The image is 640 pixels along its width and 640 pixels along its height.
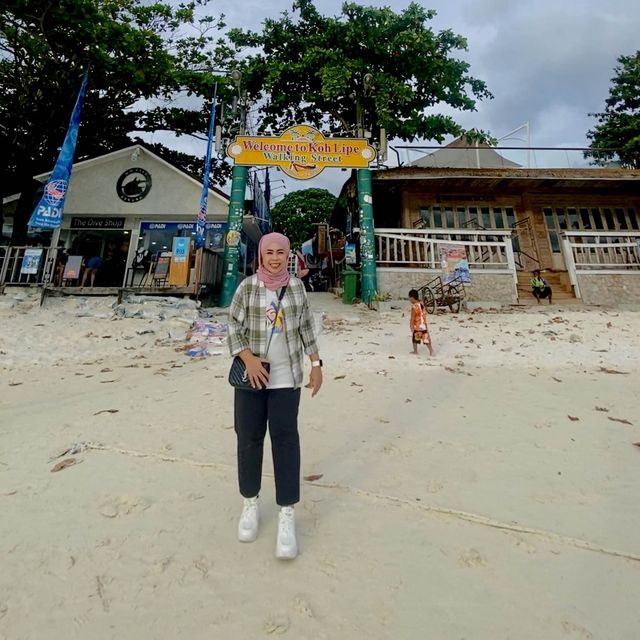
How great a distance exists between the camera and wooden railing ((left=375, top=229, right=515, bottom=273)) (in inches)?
468

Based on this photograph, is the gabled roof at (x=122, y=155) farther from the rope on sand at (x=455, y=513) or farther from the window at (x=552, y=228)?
the window at (x=552, y=228)

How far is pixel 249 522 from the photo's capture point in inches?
75.2

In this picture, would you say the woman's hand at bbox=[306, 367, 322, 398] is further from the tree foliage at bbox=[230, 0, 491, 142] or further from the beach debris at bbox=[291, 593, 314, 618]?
the tree foliage at bbox=[230, 0, 491, 142]

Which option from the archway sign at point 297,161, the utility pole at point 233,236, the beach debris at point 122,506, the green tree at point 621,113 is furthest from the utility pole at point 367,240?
→ the green tree at point 621,113

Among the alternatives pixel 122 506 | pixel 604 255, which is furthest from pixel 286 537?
pixel 604 255

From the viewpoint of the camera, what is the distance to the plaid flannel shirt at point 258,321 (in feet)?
6.55

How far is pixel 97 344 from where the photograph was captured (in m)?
7.26

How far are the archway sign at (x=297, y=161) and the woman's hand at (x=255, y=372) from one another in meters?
9.86

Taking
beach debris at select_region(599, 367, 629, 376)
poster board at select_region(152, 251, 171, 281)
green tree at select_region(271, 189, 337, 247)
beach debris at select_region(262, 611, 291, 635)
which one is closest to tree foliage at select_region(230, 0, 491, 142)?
poster board at select_region(152, 251, 171, 281)

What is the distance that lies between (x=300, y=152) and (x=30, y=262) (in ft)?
29.0

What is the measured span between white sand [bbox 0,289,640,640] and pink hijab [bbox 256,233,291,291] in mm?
1387

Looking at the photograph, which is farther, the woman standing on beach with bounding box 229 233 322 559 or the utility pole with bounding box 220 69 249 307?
the utility pole with bounding box 220 69 249 307

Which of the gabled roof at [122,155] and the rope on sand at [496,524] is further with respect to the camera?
the gabled roof at [122,155]

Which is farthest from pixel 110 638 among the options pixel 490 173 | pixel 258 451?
pixel 490 173
